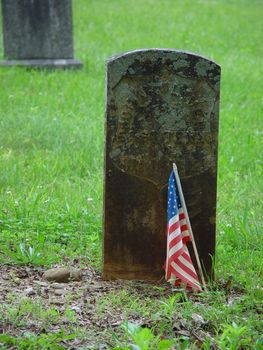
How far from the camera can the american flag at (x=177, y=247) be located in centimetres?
508

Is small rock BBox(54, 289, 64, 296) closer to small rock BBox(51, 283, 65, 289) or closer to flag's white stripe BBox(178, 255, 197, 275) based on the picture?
small rock BBox(51, 283, 65, 289)

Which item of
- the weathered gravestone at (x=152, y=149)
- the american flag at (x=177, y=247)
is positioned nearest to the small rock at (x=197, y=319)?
the american flag at (x=177, y=247)

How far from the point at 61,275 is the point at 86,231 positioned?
3.51 ft

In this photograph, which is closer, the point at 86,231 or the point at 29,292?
the point at 29,292

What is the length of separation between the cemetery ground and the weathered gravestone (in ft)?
0.93

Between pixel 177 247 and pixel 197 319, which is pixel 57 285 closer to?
pixel 177 247

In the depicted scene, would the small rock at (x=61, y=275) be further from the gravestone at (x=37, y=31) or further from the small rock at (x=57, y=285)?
the gravestone at (x=37, y=31)

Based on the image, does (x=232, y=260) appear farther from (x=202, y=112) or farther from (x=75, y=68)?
(x=75, y=68)

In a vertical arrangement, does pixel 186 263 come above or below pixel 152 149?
below

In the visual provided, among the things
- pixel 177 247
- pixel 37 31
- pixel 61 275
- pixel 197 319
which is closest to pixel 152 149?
pixel 177 247

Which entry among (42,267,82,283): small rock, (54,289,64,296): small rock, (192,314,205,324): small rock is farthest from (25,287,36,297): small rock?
(192,314,205,324): small rock

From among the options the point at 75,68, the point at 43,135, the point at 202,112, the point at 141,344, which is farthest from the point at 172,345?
the point at 75,68

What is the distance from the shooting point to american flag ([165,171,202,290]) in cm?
508

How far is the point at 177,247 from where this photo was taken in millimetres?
5078
